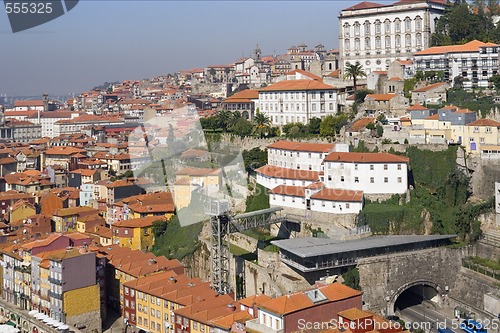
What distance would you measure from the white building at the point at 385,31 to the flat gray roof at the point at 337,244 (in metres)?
19.8

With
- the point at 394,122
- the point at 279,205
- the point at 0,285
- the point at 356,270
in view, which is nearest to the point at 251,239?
the point at 279,205

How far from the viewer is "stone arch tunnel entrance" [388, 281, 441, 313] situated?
1026 inches

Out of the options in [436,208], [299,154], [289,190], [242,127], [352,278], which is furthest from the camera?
[242,127]

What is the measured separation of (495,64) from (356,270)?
16.5 metres

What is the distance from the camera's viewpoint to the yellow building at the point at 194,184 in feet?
113

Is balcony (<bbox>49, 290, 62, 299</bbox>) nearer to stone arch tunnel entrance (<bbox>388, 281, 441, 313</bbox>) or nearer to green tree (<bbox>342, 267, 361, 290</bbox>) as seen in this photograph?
green tree (<bbox>342, 267, 361, 290</bbox>)

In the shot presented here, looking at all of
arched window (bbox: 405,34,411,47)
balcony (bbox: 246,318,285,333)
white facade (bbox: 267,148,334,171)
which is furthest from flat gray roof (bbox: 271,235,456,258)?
arched window (bbox: 405,34,411,47)

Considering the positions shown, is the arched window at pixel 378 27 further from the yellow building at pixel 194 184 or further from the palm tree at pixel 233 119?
the yellow building at pixel 194 184

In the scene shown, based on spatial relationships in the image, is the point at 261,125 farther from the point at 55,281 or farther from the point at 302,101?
the point at 55,281

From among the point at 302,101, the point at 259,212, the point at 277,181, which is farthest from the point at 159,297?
the point at 302,101

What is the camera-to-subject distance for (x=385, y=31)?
146ft

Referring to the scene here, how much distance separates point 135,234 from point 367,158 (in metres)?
11.8

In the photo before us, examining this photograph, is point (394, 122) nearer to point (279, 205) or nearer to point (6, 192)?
point (279, 205)

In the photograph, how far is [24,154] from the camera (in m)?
55.6
